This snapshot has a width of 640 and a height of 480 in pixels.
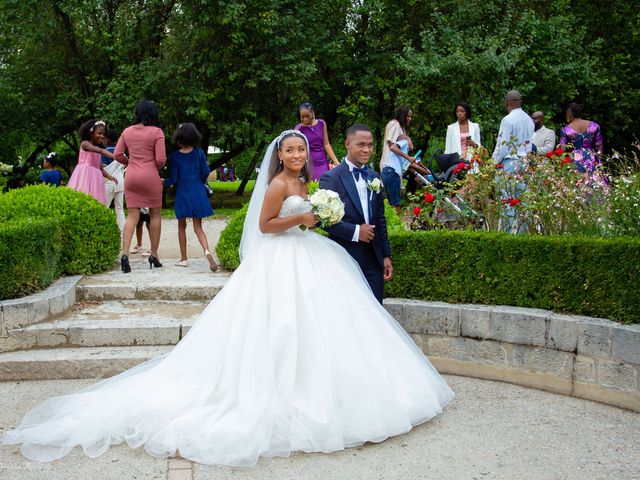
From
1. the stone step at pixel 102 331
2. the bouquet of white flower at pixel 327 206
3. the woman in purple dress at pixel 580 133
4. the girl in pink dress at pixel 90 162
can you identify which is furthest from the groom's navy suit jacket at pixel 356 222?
the woman in purple dress at pixel 580 133

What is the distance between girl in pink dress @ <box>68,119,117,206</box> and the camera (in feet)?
33.4

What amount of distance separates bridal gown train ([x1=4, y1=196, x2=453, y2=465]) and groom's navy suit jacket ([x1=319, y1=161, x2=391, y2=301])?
0.63 feet

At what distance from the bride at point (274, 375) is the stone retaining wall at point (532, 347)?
0.92 m

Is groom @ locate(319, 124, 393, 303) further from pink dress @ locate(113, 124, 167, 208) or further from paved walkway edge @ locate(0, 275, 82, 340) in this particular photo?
pink dress @ locate(113, 124, 167, 208)

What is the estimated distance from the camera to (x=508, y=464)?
14.8 feet

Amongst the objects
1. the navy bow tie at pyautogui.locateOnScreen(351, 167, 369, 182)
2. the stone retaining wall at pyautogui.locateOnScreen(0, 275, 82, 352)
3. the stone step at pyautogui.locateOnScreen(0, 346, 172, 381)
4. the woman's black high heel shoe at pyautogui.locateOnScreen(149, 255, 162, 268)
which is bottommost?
the stone step at pyautogui.locateOnScreen(0, 346, 172, 381)

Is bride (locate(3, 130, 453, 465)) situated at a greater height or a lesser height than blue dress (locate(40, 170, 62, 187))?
lesser

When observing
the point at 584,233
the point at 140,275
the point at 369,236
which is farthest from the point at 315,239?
the point at 140,275

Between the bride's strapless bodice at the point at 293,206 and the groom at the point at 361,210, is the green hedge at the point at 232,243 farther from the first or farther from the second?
the bride's strapless bodice at the point at 293,206

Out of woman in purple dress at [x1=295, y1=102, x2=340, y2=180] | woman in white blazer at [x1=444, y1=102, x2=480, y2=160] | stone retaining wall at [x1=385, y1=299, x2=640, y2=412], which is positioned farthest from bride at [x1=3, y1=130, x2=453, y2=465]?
woman in white blazer at [x1=444, y1=102, x2=480, y2=160]

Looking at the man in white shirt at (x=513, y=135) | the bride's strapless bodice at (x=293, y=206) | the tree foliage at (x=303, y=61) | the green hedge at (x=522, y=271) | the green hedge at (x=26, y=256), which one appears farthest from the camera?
the tree foliage at (x=303, y=61)

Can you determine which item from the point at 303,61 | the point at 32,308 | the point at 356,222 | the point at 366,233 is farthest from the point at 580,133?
the point at 32,308

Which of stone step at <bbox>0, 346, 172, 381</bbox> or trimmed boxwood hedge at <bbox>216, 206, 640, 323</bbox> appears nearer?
trimmed boxwood hedge at <bbox>216, 206, 640, 323</bbox>

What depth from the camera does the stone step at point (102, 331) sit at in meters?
6.51
